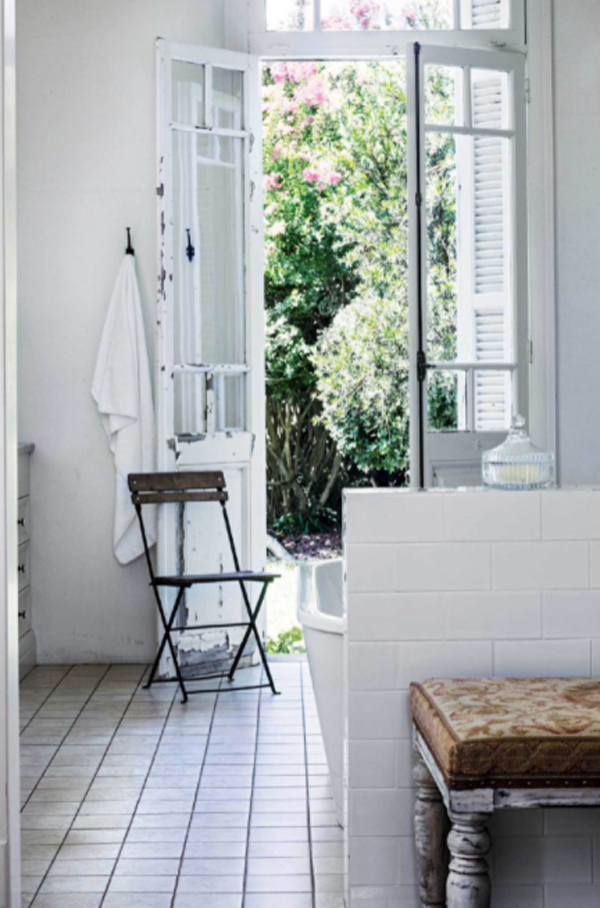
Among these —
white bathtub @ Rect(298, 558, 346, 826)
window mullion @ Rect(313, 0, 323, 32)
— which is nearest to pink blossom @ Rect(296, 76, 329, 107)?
window mullion @ Rect(313, 0, 323, 32)

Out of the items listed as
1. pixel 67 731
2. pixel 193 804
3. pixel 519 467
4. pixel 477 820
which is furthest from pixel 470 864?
pixel 67 731

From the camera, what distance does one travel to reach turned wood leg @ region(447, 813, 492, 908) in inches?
81.1

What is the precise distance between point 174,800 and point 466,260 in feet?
9.14

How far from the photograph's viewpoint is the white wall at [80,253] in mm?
5629

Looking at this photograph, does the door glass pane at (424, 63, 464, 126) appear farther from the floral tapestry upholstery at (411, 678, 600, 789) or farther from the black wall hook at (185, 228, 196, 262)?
the floral tapestry upholstery at (411, 678, 600, 789)

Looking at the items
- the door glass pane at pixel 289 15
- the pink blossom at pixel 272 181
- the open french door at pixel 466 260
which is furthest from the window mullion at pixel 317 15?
the pink blossom at pixel 272 181

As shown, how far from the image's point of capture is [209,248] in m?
5.46

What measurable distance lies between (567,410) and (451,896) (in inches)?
140

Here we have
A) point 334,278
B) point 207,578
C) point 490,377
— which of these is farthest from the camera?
point 334,278

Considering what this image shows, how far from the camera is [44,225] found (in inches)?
223

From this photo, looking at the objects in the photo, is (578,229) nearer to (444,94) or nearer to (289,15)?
(444,94)

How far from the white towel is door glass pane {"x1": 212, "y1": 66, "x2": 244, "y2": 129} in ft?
2.67

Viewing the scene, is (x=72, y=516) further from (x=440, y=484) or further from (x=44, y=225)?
(x=440, y=484)

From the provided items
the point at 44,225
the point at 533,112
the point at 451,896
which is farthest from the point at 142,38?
the point at 451,896
